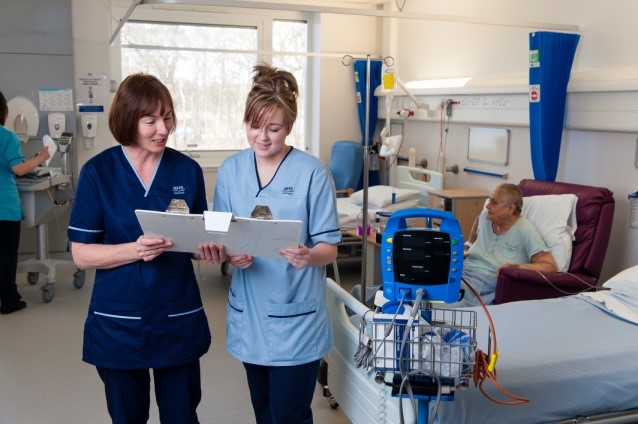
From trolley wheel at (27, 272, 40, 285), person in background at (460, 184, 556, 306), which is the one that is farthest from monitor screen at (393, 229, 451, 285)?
trolley wheel at (27, 272, 40, 285)

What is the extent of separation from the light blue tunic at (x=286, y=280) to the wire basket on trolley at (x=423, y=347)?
356 mm

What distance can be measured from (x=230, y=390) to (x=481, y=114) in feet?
9.03

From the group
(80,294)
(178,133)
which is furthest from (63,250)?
(178,133)

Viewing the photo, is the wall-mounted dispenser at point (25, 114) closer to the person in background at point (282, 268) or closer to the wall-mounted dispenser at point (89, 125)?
the wall-mounted dispenser at point (89, 125)

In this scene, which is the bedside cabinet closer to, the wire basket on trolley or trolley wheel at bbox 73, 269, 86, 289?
trolley wheel at bbox 73, 269, 86, 289

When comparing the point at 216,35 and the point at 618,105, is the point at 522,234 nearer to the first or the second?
the point at 618,105

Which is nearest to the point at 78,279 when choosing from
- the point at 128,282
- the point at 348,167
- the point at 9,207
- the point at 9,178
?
the point at 9,207

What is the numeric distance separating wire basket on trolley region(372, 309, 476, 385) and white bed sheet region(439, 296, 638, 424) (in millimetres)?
527

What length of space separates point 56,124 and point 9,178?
4.80 ft

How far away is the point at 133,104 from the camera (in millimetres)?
1678

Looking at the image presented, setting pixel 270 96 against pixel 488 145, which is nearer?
pixel 270 96

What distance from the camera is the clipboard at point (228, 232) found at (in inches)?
61.4

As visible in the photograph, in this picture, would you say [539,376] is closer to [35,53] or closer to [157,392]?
[157,392]

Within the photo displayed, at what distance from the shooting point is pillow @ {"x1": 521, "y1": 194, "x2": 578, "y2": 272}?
340cm
